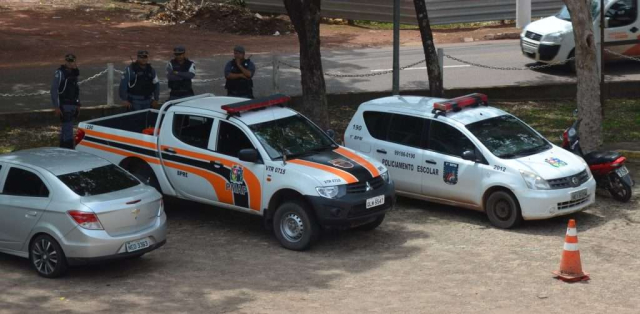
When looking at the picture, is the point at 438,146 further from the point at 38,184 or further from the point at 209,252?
the point at 38,184

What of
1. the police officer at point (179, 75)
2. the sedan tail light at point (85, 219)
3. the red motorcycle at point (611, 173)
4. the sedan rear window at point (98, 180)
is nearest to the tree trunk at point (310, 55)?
the police officer at point (179, 75)

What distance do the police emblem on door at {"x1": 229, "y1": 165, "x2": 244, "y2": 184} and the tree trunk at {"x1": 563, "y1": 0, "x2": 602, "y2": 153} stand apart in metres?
6.70

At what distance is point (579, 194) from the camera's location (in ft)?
44.1

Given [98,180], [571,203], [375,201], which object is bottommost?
[571,203]

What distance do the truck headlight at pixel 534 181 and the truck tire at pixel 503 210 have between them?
1.02 feet

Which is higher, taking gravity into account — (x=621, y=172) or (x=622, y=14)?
(x=622, y=14)

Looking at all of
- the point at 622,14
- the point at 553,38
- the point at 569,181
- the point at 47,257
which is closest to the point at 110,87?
the point at 47,257

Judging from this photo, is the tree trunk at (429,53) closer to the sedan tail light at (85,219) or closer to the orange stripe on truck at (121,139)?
the orange stripe on truck at (121,139)

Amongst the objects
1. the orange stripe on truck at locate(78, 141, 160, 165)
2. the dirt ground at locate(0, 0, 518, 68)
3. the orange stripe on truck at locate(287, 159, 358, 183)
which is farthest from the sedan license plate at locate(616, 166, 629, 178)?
the dirt ground at locate(0, 0, 518, 68)

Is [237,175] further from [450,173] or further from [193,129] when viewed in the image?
[450,173]

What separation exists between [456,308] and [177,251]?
4.12m

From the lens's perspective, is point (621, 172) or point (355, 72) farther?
point (355, 72)

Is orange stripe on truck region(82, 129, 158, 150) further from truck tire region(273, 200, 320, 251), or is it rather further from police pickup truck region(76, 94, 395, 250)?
truck tire region(273, 200, 320, 251)

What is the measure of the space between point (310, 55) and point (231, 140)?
4.61 meters
